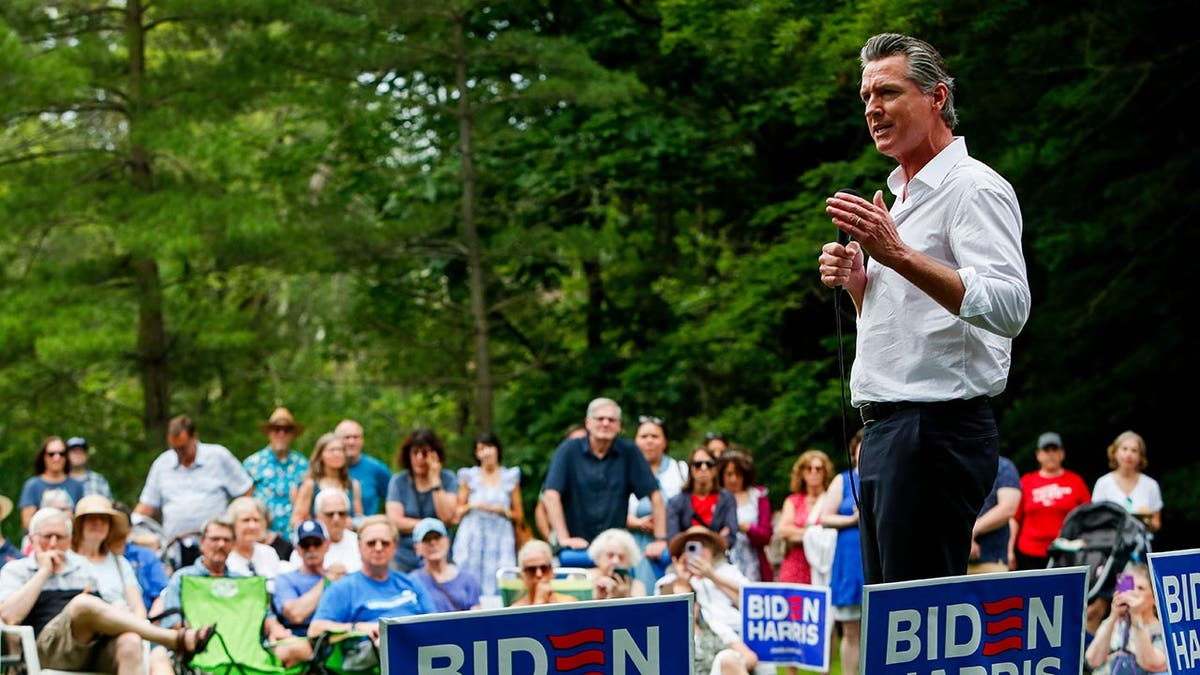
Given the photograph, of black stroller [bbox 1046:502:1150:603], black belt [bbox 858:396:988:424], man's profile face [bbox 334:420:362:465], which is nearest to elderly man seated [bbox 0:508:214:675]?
man's profile face [bbox 334:420:362:465]

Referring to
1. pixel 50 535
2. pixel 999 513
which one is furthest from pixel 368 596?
pixel 999 513

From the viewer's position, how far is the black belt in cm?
324

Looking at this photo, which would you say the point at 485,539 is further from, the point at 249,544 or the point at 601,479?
the point at 249,544

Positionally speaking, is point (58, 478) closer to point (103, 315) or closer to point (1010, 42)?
point (103, 315)

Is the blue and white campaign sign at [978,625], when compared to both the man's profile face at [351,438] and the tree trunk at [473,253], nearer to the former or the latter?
the man's profile face at [351,438]

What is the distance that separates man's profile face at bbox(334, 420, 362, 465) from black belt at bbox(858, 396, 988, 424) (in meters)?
7.38

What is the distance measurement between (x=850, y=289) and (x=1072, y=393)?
10882 millimetres

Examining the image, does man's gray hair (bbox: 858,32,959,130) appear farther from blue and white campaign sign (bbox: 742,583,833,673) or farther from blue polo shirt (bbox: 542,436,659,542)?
blue polo shirt (bbox: 542,436,659,542)

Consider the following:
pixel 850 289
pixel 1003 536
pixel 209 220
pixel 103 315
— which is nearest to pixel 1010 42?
pixel 1003 536

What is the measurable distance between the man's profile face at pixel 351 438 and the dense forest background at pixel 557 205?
4646 mm

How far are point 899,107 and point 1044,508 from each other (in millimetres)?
8045

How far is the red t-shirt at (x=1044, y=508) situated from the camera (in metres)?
10.7

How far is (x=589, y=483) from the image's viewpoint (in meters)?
9.37

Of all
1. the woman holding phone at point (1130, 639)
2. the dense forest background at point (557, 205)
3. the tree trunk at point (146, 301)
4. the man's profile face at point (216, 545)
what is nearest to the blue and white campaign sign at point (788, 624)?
the woman holding phone at point (1130, 639)
